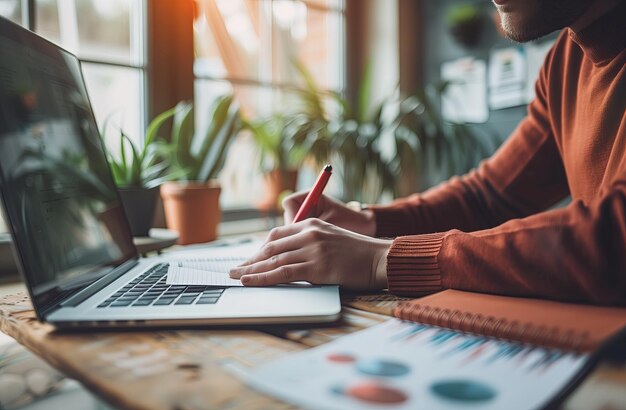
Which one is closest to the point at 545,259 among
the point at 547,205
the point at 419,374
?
the point at 419,374

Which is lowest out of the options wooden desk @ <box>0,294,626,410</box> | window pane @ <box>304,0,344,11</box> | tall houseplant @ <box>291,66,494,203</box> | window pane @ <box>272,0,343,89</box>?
wooden desk @ <box>0,294,626,410</box>

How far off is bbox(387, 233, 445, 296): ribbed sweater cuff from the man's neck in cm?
48

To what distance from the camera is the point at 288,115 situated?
67.0 inches

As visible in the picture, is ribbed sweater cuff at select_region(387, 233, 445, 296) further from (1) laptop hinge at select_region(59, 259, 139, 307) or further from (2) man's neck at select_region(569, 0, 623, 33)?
(2) man's neck at select_region(569, 0, 623, 33)

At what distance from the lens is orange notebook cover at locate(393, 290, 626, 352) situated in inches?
14.1

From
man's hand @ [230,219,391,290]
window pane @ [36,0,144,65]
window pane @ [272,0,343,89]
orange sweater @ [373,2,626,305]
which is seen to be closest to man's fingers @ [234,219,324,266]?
man's hand @ [230,219,391,290]

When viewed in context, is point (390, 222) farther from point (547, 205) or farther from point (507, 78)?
point (507, 78)

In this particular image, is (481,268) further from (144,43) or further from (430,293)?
(144,43)

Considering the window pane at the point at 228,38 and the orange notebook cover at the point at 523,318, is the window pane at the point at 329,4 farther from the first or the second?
the orange notebook cover at the point at 523,318

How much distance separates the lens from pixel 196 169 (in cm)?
111

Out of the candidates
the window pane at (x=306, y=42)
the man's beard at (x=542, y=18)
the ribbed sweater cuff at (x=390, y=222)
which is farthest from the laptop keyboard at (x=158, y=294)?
the window pane at (x=306, y=42)

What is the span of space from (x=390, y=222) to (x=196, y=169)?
0.47m

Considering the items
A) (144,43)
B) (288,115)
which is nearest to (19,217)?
(144,43)

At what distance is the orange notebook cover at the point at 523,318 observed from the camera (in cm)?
36
